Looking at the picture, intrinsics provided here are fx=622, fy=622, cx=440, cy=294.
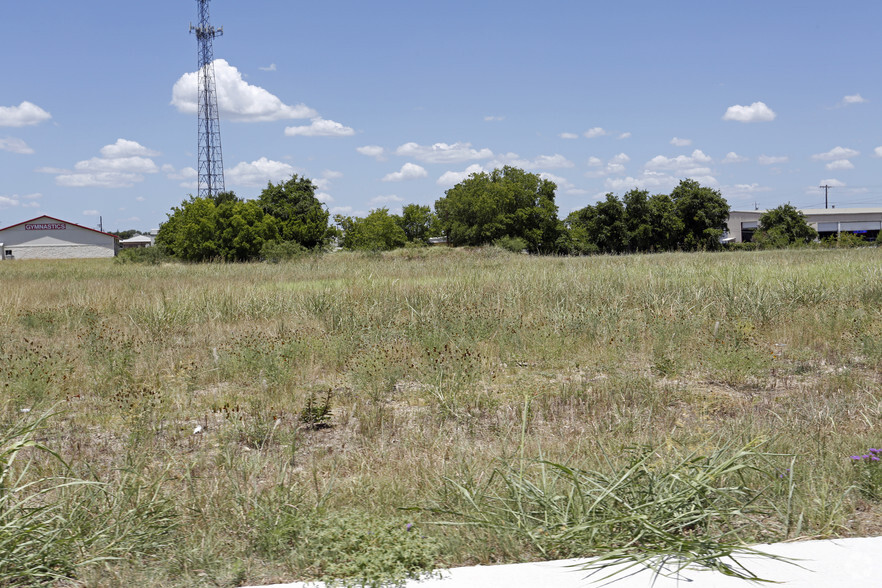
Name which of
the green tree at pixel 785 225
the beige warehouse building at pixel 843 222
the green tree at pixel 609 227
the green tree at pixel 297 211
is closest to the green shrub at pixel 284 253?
the green tree at pixel 297 211

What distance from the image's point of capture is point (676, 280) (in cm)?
1234

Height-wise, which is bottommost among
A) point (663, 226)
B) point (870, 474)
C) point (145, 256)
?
point (870, 474)

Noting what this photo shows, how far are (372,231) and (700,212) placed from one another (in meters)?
34.8

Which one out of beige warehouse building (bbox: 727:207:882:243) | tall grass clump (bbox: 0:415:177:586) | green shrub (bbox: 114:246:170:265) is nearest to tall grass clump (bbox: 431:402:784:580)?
tall grass clump (bbox: 0:415:177:586)

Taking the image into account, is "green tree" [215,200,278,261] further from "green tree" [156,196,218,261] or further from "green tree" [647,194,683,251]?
"green tree" [647,194,683,251]

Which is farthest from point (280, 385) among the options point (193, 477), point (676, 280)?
point (676, 280)

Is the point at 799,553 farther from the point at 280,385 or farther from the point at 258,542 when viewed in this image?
the point at 280,385

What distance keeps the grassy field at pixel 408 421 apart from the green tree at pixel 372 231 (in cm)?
5390

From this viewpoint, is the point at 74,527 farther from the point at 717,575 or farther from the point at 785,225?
the point at 785,225

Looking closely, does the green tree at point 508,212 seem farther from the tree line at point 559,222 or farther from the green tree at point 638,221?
the green tree at point 638,221

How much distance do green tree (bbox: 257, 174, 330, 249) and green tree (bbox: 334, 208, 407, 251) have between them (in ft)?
26.2

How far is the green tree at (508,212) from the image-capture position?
6512cm

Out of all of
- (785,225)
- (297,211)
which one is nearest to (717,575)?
(297,211)

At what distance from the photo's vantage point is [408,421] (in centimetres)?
515
